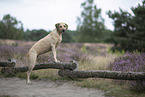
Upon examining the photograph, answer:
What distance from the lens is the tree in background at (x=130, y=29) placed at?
10094 mm

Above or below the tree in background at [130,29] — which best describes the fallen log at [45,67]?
below

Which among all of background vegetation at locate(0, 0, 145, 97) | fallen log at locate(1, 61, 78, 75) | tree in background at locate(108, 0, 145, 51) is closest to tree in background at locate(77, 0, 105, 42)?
background vegetation at locate(0, 0, 145, 97)

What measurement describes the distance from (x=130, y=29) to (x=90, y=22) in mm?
24213

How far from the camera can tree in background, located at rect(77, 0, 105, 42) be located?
1378 inches

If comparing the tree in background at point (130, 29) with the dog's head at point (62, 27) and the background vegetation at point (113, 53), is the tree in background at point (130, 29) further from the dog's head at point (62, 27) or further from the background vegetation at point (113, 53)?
the dog's head at point (62, 27)

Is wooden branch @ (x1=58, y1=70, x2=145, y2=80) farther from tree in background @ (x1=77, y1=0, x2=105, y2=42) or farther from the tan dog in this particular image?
tree in background @ (x1=77, y1=0, x2=105, y2=42)

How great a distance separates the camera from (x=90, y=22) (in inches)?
1375

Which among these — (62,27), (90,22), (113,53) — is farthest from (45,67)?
(90,22)

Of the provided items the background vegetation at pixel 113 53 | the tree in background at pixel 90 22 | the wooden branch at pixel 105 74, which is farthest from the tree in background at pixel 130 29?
the tree in background at pixel 90 22

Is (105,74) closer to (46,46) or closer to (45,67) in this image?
(46,46)

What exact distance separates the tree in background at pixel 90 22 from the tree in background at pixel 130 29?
23.2 metres

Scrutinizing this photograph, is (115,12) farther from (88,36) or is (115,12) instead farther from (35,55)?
(88,36)

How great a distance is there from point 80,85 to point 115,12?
30.7 feet

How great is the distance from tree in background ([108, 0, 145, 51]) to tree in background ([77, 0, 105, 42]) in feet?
76.0
